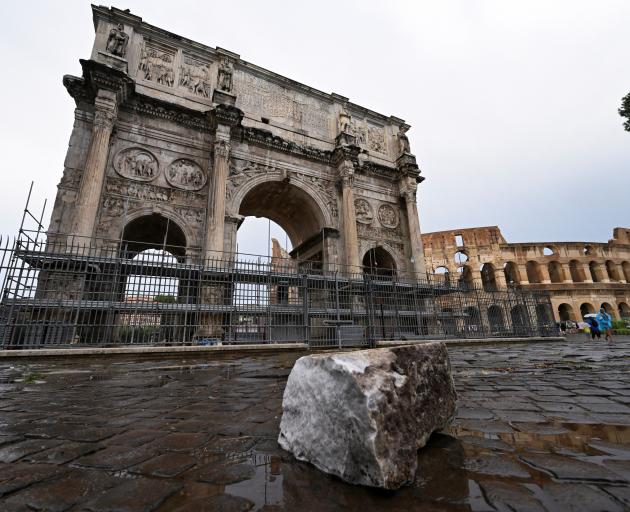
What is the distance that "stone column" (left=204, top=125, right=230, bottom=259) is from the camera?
10.1 metres

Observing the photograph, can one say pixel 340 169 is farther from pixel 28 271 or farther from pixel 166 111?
pixel 28 271

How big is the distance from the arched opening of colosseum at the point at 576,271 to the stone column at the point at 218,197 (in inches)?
1274

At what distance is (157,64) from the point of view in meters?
12.0

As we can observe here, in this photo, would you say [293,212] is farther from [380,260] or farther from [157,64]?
[157,64]

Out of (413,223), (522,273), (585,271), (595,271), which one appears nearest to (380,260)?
(413,223)

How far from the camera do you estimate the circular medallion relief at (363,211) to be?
1462 centimetres

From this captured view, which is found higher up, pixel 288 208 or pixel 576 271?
pixel 288 208

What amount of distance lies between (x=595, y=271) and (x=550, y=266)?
12.7ft

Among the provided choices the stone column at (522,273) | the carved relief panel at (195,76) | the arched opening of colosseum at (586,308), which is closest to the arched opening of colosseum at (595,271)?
the arched opening of colosseum at (586,308)

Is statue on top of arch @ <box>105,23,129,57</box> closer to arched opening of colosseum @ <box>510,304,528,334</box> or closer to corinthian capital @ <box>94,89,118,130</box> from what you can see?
corinthian capital @ <box>94,89,118,130</box>

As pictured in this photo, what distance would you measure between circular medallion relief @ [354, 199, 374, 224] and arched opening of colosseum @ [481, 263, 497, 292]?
18.3m

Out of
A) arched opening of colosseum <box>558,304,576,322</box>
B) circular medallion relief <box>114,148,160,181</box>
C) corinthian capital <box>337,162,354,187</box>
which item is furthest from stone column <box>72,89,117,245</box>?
arched opening of colosseum <box>558,304,576,322</box>

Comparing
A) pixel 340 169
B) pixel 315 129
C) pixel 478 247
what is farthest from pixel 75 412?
pixel 478 247

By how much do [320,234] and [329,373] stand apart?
41.0 feet
